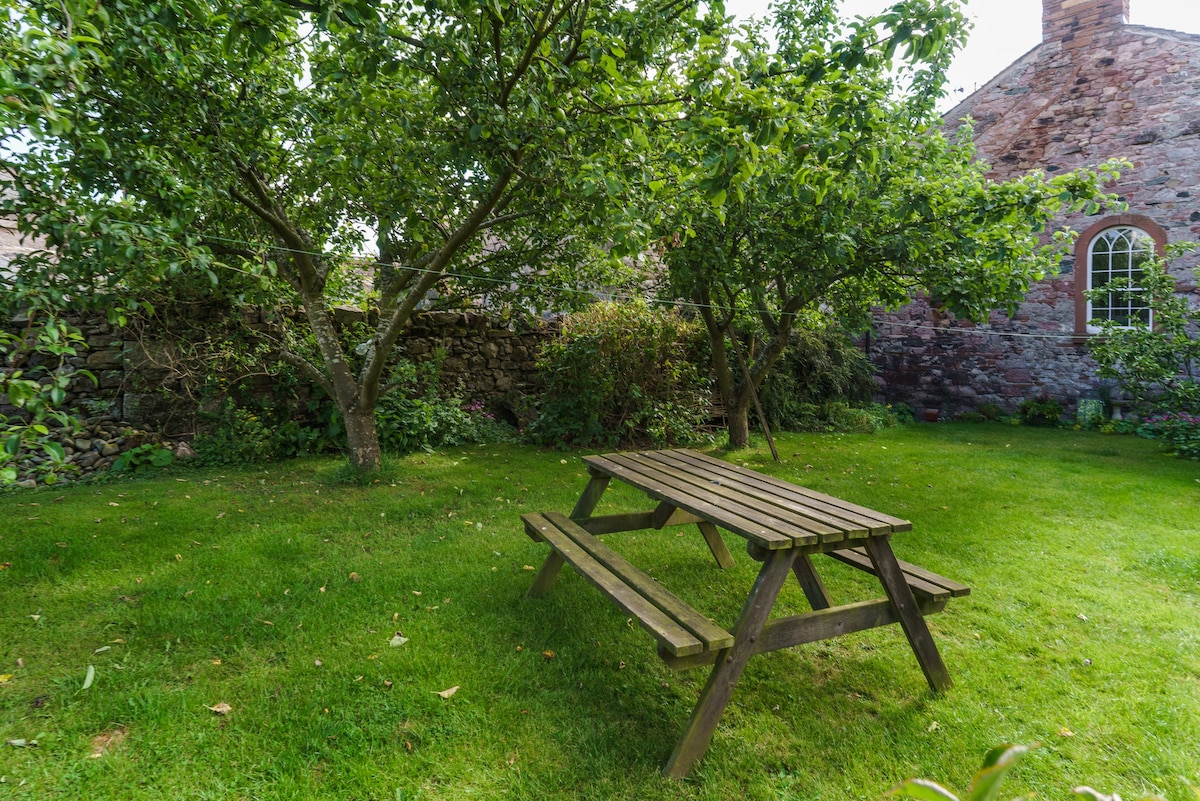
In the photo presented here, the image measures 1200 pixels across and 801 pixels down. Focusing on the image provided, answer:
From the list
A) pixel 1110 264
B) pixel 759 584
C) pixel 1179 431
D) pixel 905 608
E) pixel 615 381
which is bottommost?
pixel 1179 431

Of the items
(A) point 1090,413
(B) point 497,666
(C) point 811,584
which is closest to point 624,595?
(B) point 497,666

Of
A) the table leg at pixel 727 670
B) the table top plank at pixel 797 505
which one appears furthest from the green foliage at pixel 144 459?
the table leg at pixel 727 670

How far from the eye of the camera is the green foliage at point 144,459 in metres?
6.15

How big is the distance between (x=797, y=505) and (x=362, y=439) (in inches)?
177

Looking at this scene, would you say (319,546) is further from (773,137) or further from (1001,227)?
(1001,227)

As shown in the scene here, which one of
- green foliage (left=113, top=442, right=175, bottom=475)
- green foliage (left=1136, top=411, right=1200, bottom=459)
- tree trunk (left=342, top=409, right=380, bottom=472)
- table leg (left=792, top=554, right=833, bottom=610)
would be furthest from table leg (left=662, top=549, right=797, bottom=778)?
green foliage (left=1136, top=411, right=1200, bottom=459)

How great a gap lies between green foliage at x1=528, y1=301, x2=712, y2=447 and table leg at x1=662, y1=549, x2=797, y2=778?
5.69 metres

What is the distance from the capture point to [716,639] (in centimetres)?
217

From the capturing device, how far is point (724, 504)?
281 centimetres

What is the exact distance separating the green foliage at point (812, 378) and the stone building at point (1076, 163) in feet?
2.44

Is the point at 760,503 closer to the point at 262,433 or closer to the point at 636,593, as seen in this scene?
the point at 636,593

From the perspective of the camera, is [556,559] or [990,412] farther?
[990,412]

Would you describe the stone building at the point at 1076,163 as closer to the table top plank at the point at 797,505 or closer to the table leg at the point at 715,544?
the table leg at the point at 715,544

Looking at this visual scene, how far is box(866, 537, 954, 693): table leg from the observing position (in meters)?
2.51
